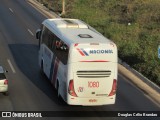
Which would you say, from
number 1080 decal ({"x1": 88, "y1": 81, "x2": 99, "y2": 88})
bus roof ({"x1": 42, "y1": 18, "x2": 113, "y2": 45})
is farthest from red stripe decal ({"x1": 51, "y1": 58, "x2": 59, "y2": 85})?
number 1080 decal ({"x1": 88, "y1": 81, "x2": 99, "y2": 88})

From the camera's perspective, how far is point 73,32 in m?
23.0

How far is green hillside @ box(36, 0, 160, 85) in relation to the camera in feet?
99.7

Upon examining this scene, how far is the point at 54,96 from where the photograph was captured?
23266 mm

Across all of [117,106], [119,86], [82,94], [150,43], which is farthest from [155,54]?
[82,94]

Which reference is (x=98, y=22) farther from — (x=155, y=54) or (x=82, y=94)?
(x=82, y=94)

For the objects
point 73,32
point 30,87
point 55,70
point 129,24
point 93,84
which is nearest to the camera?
point 93,84

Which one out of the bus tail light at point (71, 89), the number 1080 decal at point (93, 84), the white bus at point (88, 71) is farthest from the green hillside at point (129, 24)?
the bus tail light at point (71, 89)

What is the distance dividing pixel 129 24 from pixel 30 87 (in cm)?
1924

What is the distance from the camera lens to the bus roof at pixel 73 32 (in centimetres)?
2141

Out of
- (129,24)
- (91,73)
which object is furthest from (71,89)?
(129,24)

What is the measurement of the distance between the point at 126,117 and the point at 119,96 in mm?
3269

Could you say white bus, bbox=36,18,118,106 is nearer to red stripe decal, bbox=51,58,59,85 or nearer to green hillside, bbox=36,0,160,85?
red stripe decal, bbox=51,58,59,85

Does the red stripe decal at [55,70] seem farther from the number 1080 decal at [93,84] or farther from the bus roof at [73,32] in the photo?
the number 1080 decal at [93,84]

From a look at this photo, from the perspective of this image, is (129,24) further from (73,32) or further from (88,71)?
(88,71)
